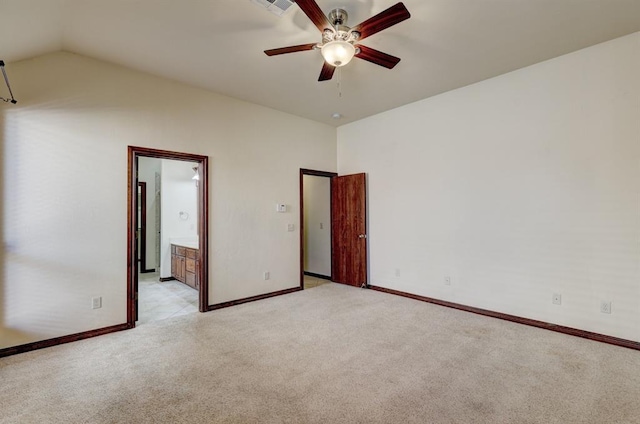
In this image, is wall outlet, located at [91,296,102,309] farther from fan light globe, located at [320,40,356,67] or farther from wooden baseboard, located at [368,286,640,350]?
wooden baseboard, located at [368,286,640,350]

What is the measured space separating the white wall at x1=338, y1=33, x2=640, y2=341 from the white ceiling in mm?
414

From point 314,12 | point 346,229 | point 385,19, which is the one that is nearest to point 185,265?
point 346,229

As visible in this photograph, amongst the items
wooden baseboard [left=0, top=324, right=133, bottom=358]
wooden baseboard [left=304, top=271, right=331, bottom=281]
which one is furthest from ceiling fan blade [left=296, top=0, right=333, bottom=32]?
wooden baseboard [left=304, top=271, right=331, bottom=281]

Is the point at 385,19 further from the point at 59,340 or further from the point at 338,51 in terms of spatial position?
the point at 59,340

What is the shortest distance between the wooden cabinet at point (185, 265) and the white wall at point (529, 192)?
3.22 meters

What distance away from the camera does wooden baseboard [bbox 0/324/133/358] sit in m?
2.71

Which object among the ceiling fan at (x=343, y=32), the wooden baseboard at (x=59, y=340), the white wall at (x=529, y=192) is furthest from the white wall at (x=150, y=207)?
the ceiling fan at (x=343, y=32)

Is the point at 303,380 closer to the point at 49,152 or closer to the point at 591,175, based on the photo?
the point at 49,152

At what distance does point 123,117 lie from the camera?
336 centimetres

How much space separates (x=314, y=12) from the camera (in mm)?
2006

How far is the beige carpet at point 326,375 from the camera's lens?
6.20 ft

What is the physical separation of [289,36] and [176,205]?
14.8 feet

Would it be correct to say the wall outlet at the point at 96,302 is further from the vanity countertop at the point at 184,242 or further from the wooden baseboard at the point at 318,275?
the wooden baseboard at the point at 318,275

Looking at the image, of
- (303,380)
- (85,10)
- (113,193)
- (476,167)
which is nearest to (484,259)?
(476,167)
